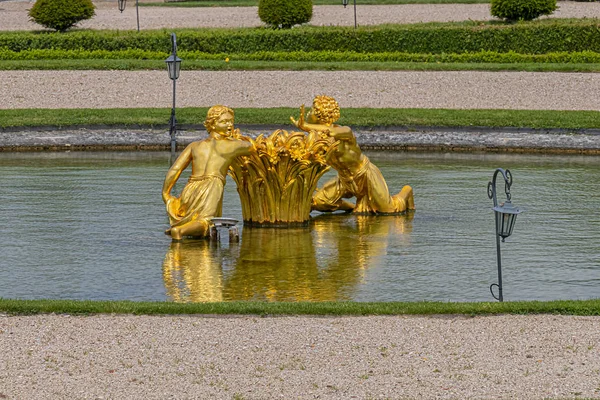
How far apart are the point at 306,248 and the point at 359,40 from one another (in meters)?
18.4

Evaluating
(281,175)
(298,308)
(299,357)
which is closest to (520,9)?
(281,175)

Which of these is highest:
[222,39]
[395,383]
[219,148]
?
[222,39]

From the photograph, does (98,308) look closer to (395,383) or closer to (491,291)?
(395,383)

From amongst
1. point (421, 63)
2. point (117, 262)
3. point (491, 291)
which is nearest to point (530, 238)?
point (491, 291)

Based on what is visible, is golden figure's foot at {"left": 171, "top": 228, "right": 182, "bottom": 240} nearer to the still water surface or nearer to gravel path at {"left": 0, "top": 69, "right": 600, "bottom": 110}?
the still water surface

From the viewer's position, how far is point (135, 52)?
29.4 m

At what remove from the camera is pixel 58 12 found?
32.3 m

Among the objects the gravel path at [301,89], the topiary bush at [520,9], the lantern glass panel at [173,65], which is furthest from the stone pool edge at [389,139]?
the topiary bush at [520,9]

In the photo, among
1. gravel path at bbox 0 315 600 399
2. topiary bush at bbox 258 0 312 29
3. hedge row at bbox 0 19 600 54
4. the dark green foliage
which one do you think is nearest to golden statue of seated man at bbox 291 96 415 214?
gravel path at bbox 0 315 600 399

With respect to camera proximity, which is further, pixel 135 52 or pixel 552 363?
pixel 135 52

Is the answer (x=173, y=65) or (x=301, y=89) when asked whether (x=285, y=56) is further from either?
(x=173, y=65)

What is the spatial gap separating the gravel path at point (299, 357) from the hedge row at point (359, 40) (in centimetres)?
2174

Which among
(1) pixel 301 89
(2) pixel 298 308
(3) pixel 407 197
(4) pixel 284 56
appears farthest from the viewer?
(4) pixel 284 56

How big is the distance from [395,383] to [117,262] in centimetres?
484
